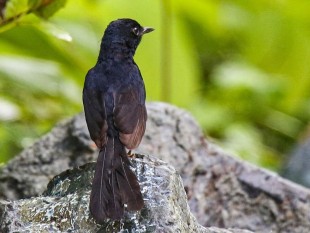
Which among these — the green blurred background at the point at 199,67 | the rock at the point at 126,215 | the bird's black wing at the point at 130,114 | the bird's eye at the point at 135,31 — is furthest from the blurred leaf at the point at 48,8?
the green blurred background at the point at 199,67

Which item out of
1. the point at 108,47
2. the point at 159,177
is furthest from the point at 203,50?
the point at 159,177

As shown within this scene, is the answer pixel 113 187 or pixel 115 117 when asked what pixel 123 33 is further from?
pixel 113 187

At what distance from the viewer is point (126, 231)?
3527 mm

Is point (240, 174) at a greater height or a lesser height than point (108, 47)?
lesser

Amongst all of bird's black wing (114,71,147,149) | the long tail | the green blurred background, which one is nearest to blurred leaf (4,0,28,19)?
bird's black wing (114,71,147,149)

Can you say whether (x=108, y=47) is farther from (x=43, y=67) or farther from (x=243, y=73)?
(x=243, y=73)

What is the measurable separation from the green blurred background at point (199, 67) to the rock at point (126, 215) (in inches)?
91.2

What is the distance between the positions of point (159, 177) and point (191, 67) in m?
3.97

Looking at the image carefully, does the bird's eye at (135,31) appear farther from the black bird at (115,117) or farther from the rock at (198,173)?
the rock at (198,173)

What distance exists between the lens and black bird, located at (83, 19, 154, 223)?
11.7 feet

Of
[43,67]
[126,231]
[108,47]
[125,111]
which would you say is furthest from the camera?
[43,67]

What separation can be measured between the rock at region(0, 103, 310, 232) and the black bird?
26.1 inches

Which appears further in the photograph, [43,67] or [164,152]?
[43,67]

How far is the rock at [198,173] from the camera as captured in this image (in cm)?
507
